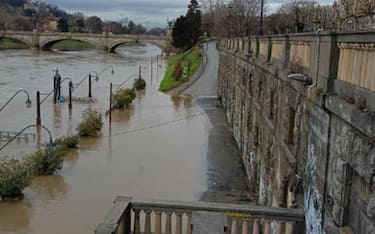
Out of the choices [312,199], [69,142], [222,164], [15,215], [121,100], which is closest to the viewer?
[312,199]

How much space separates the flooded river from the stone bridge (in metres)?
68.1

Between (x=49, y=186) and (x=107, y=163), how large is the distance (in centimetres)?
364

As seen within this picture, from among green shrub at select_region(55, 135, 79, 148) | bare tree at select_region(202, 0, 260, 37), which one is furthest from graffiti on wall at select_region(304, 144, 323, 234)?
bare tree at select_region(202, 0, 260, 37)

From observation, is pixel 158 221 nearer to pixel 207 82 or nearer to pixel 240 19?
pixel 207 82

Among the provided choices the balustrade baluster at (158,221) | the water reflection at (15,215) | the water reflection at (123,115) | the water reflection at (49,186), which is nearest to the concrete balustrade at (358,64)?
the balustrade baluster at (158,221)

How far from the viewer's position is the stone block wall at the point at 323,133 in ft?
17.3

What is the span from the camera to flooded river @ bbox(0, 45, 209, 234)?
15500mm

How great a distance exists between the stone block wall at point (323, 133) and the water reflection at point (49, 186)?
26.8ft

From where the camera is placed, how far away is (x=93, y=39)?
11269cm

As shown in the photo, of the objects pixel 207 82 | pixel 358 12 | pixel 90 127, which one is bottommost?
pixel 90 127

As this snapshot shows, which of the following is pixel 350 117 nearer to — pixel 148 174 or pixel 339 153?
pixel 339 153

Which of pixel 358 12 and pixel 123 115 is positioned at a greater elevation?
pixel 358 12

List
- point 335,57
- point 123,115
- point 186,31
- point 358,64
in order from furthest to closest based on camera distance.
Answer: point 186,31, point 123,115, point 335,57, point 358,64

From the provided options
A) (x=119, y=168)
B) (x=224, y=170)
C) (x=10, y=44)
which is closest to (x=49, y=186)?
(x=119, y=168)
